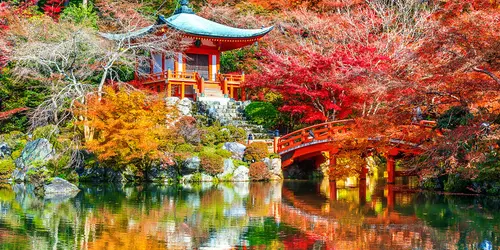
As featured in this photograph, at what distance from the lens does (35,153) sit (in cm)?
2081

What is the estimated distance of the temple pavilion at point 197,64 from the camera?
25641mm

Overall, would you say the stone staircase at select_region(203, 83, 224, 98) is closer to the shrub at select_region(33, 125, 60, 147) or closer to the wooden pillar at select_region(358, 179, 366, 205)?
the shrub at select_region(33, 125, 60, 147)

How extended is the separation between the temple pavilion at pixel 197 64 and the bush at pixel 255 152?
4703 mm

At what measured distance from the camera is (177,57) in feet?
86.1

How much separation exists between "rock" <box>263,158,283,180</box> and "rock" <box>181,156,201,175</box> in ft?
6.89

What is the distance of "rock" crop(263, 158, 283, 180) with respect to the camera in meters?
21.6

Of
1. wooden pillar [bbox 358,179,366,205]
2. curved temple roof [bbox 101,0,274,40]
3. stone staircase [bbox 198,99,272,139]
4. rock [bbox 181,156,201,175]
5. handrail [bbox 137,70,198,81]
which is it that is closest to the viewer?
wooden pillar [bbox 358,179,366,205]

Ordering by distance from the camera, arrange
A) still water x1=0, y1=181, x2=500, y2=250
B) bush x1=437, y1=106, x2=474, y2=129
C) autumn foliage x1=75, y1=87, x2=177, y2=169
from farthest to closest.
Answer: autumn foliage x1=75, y1=87, x2=177, y2=169 → bush x1=437, y1=106, x2=474, y2=129 → still water x1=0, y1=181, x2=500, y2=250

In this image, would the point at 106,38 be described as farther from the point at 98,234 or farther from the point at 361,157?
the point at 98,234

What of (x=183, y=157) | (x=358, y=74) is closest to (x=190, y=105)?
(x=183, y=157)

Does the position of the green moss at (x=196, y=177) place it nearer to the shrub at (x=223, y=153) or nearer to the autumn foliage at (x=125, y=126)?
the shrub at (x=223, y=153)

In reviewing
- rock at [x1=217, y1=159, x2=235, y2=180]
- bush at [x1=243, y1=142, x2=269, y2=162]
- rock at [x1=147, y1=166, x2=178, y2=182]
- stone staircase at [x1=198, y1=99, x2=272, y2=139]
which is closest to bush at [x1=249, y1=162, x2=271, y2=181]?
bush at [x1=243, y1=142, x2=269, y2=162]

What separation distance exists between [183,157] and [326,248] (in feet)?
34.8

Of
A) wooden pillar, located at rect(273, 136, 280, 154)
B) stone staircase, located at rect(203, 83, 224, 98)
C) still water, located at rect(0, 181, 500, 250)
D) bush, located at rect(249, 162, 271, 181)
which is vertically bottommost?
still water, located at rect(0, 181, 500, 250)
